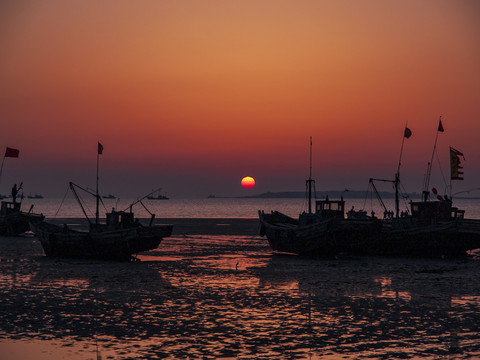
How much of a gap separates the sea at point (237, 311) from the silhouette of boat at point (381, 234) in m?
5.08

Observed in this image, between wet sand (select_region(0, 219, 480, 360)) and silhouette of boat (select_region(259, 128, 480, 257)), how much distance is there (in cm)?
523

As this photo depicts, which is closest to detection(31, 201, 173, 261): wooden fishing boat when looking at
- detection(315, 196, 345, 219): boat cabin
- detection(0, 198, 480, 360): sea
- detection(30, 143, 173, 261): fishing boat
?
detection(30, 143, 173, 261): fishing boat

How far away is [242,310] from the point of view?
2312 cm

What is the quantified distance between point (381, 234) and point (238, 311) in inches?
1109

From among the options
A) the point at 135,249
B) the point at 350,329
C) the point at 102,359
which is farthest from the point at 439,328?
the point at 135,249

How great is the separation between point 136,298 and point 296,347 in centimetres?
1069

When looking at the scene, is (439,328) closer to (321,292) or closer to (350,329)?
(350,329)

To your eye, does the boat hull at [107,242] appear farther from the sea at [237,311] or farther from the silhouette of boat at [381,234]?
the silhouette of boat at [381,234]

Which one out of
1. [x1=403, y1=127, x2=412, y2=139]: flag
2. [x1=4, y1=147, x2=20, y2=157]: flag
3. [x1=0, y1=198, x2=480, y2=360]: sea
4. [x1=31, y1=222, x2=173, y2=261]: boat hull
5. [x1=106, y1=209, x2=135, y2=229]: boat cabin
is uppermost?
[x1=403, y1=127, x2=412, y2=139]: flag

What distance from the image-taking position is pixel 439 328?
20.0 m

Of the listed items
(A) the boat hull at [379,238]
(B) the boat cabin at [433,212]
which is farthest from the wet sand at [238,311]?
(B) the boat cabin at [433,212]

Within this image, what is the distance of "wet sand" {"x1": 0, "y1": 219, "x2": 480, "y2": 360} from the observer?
17.2m

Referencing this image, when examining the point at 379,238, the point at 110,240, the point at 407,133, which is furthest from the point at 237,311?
the point at 407,133

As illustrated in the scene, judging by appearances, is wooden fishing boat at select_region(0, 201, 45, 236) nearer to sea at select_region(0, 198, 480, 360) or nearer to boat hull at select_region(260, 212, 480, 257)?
sea at select_region(0, 198, 480, 360)
